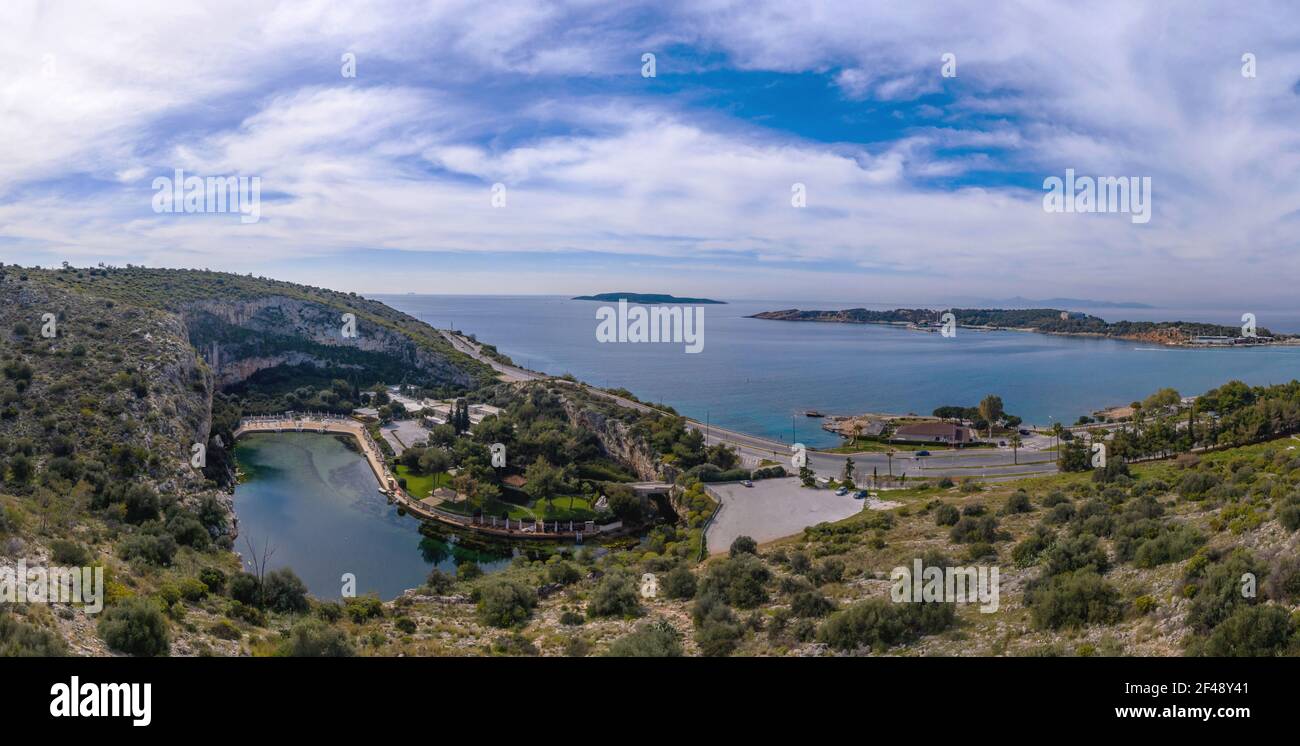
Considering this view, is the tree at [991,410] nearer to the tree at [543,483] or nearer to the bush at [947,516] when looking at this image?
the bush at [947,516]

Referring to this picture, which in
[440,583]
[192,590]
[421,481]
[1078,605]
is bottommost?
[440,583]

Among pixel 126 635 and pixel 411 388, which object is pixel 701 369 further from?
pixel 126 635

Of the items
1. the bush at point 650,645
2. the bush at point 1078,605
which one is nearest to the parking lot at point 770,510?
the bush at point 650,645

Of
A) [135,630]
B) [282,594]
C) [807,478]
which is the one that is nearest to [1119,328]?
[807,478]

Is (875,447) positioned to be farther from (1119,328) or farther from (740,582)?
(1119,328)

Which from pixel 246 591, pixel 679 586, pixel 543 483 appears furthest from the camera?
pixel 543 483
